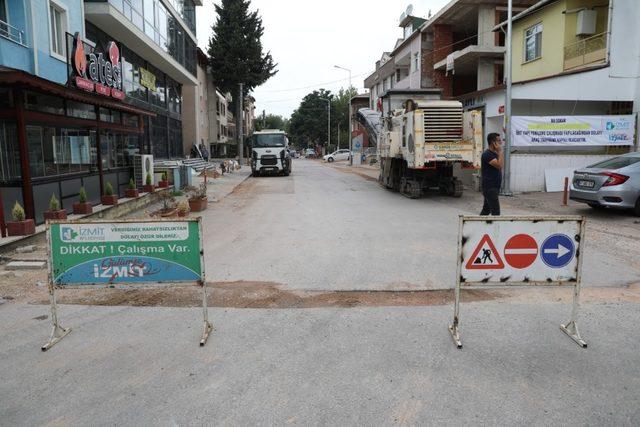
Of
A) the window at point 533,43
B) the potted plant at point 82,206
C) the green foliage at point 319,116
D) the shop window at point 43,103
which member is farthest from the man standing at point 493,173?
the green foliage at point 319,116

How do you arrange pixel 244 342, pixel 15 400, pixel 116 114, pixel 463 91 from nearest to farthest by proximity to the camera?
pixel 15 400 < pixel 244 342 < pixel 116 114 < pixel 463 91

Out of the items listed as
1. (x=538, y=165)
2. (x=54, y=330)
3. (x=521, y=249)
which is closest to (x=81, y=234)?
(x=54, y=330)

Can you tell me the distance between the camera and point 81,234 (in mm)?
4688

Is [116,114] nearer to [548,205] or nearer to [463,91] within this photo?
[548,205]

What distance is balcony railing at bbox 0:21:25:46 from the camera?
1122 cm

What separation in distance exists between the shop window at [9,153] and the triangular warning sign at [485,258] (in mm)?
9220

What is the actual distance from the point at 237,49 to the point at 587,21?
3261 centimetres

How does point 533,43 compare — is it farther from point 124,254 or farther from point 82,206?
point 124,254

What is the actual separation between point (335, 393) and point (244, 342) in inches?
50.3

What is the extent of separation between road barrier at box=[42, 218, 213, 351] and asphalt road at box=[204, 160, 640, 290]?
78.5 inches

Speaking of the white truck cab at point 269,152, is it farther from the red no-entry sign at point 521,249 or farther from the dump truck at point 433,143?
the red no-entry sign at point 521,249

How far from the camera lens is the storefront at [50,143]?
8859 mm

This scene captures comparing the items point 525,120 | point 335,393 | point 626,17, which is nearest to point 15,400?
point 335,393

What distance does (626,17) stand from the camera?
1688 cm
